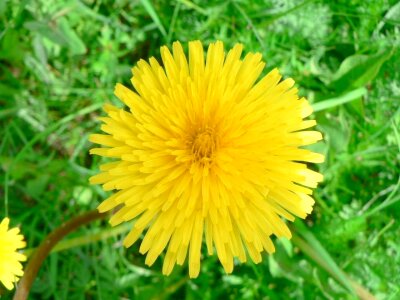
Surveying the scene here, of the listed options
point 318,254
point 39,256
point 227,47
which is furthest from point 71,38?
point 318,254

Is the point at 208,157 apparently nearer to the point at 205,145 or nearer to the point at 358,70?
the point at 205,145

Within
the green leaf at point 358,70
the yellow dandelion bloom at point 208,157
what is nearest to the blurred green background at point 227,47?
the green leaf at point 358,70

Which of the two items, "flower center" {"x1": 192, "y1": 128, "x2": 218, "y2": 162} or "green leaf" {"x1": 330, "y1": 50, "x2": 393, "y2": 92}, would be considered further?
"green leaf" {"x1": 330, "y1": 50, "x2": 393, "y2": 92}

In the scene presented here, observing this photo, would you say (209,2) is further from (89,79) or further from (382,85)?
(382,85)

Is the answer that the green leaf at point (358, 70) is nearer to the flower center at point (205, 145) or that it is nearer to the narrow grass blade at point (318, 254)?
the narrow grass blade at point (318, 254)

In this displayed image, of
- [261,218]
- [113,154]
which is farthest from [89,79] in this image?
[261,218]

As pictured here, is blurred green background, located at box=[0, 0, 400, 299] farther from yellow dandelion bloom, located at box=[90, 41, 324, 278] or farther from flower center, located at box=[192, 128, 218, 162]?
flower center, located at box=[192, 128, 218, 162]

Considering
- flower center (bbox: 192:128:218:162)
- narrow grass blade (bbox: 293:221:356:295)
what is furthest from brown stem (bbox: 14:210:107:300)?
narrow grass blade (bbox: 293:221:356:295)
